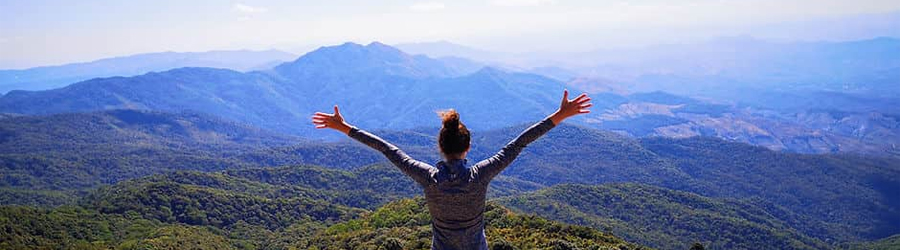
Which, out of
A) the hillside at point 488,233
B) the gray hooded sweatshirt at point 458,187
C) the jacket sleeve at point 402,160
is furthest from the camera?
the hillside at point 488,233

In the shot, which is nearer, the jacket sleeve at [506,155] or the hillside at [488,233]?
the jacket sleeve at [506,155]

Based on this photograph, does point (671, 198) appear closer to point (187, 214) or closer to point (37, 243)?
point (187, 214)

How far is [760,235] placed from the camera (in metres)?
110

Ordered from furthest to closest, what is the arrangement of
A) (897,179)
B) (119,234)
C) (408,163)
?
(897,179) → (119,234) → (408,163)

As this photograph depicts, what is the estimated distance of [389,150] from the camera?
5.44 m

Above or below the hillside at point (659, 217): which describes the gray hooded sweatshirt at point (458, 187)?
above

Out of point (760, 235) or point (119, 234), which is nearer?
point (119, 234)

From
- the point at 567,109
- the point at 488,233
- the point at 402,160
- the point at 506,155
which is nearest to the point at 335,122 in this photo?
the point at 402,160

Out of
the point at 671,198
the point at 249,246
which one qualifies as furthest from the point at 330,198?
the point at 671,198

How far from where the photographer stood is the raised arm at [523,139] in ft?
16.5

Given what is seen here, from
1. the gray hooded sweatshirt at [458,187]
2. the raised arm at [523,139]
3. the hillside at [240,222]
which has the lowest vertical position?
the hillside at [240,222]

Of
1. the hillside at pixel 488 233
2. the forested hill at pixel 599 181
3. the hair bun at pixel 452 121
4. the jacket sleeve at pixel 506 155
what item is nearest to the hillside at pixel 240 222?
the hillside at pixel 488 233

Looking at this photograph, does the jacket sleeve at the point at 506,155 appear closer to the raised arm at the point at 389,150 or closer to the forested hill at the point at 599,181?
the raised arm at the point at 389,150

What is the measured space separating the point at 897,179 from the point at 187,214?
186429mm
